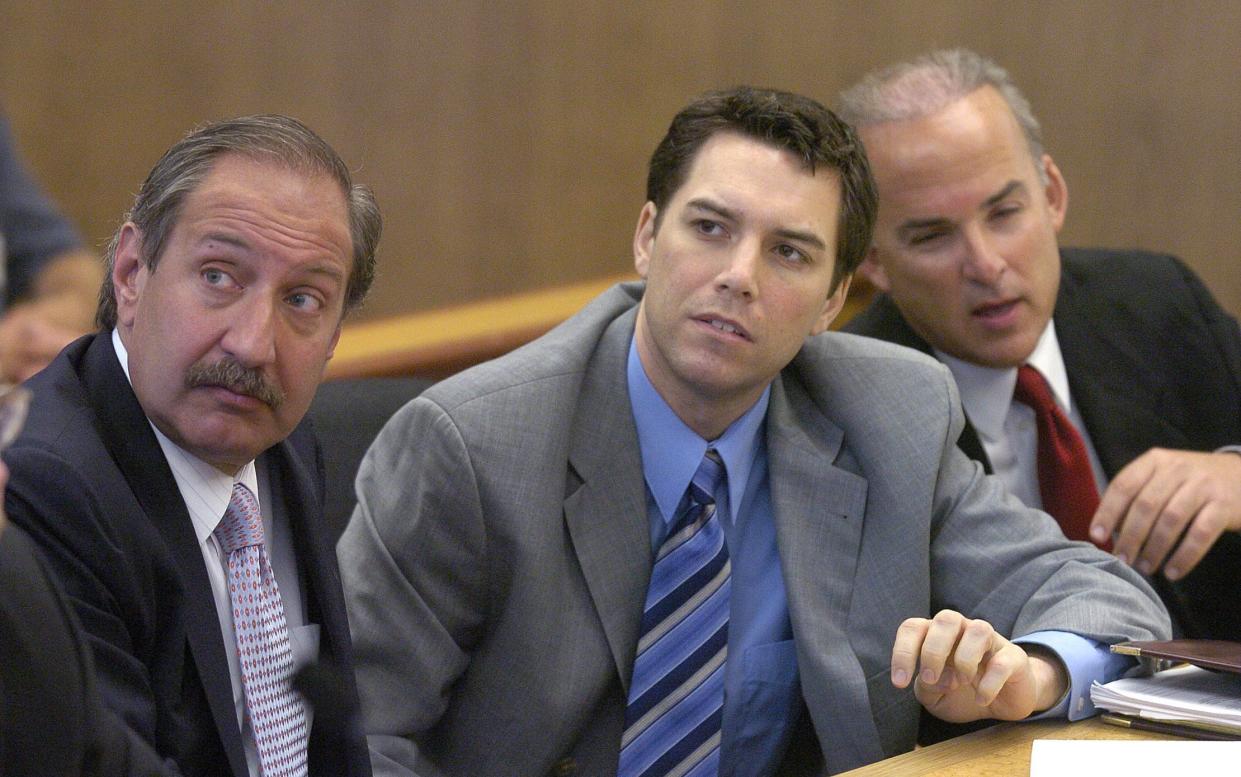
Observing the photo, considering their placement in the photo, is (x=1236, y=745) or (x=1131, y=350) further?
(x=1131, y=350)

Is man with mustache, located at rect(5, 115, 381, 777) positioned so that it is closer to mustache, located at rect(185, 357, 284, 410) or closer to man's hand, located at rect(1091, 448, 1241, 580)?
mustache, located at rect(185, 357, 284, 410)

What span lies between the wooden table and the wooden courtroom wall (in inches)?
95.7

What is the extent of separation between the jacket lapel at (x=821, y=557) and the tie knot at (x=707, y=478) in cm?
7

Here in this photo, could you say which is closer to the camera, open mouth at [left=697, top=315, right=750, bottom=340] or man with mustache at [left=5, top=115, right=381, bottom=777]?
man with mustache at [left=5, top=115, right=381, bottom=777]

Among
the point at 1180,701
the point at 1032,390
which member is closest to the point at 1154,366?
the point at 1032,390

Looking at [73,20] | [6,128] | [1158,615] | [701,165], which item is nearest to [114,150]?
[73,20]

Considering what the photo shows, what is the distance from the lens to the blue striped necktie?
171 cm

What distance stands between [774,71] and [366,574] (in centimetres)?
270

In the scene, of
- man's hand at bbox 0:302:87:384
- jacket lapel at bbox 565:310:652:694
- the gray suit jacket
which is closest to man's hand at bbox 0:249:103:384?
man's hand at bbox 0:302:87:384

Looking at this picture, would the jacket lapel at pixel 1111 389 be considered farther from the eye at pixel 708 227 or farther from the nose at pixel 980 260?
the eye at pixel 708 227

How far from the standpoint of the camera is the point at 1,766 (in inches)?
35.9

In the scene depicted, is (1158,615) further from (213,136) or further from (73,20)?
(73,20)

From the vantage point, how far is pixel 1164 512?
1.94 m

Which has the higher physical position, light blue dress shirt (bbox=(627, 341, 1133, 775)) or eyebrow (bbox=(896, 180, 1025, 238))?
eyebrow (bbox=(896, 180, 1025, 238))
